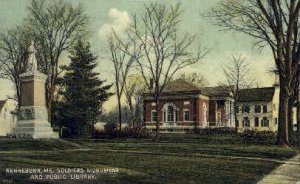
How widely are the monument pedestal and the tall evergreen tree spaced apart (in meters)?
8.42

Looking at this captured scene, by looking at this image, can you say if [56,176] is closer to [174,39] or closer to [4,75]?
[174,39]

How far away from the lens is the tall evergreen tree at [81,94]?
26531 mm

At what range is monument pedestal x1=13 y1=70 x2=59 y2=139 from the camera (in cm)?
1698

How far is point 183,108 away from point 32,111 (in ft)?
75.5

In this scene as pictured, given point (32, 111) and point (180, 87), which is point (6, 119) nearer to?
point (180, 87)

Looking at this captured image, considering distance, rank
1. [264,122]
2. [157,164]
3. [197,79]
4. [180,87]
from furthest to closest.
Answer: [197,79], [264,122], [180,87], [157,164]

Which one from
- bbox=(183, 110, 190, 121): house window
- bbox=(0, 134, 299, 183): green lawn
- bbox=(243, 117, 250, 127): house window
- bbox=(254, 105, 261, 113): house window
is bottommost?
bbox=(0, 134, 299, 183): green lawn

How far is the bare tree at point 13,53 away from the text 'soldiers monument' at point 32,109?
7.30 metres

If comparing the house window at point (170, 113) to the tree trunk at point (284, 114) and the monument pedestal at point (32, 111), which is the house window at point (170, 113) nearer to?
the tree trunk at point (284, 114)

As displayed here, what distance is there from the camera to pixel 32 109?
1714 cm

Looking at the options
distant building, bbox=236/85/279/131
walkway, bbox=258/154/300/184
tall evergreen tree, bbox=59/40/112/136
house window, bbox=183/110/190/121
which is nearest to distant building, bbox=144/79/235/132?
house window, bbox=183/110/190/121

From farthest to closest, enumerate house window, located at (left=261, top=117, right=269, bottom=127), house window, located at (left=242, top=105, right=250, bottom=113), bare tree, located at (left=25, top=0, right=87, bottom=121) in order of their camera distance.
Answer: house window, located at (left=242, top=105, right=250, bottom=113) < house window, located at (left=261, top=117, right=269, bottom=127) < bare tree, located at (left=25, top=0, right=87, bottom=121)

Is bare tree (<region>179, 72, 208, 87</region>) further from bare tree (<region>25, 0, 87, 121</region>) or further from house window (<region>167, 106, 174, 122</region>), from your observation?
bare tree (<region>25, 0, 87, 121</region>)

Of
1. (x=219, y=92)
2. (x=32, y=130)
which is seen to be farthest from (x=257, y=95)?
(x=32, y=130)
